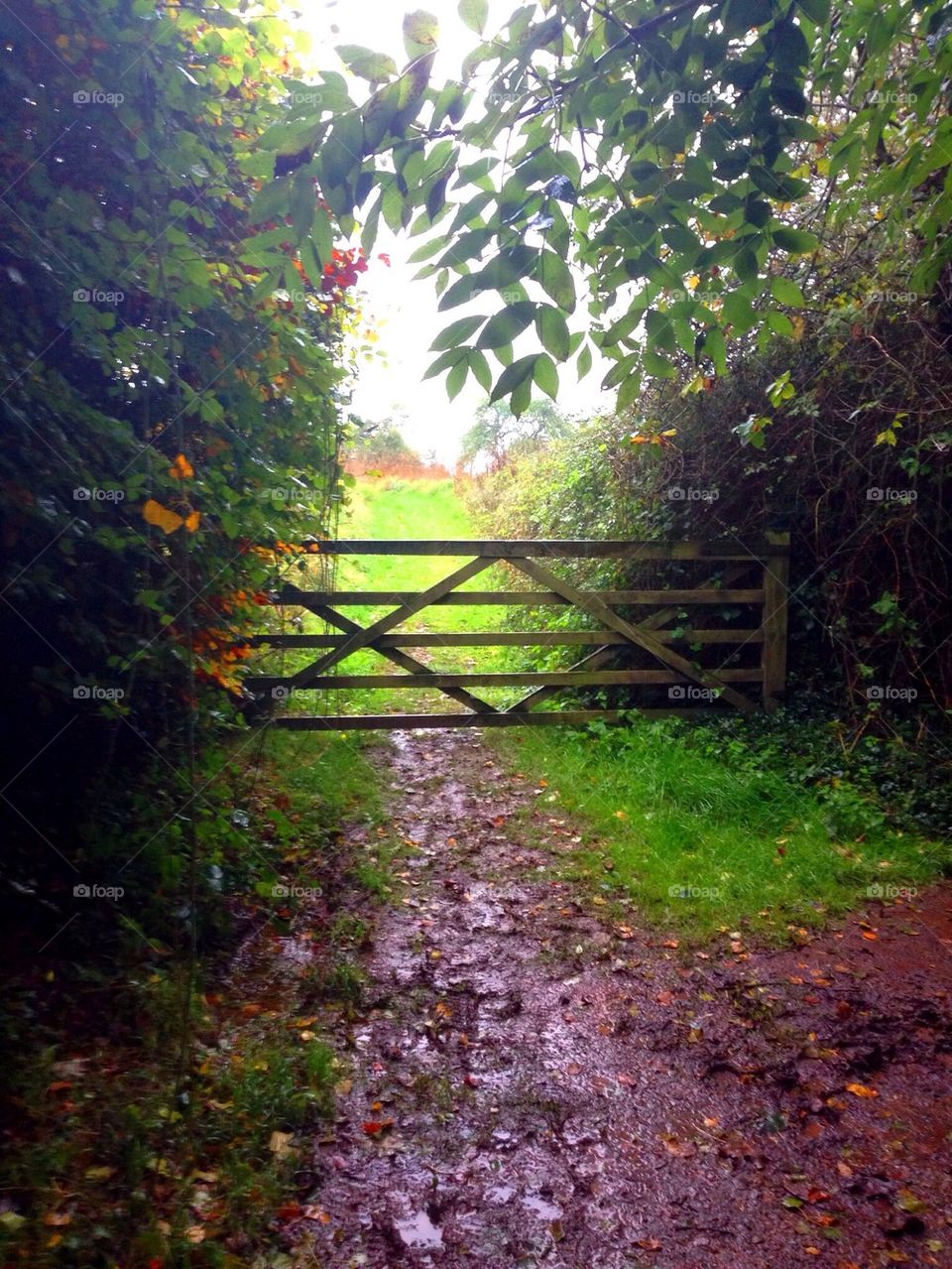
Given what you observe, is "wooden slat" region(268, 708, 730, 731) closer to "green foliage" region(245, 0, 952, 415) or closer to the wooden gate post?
the wooden gate post

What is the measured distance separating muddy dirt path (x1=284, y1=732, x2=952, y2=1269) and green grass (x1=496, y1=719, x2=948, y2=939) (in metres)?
0.28

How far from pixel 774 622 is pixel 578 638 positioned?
170 cm

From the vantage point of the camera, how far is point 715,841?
568cm

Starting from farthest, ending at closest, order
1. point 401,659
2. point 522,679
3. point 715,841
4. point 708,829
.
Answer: point 522,679, point 401,659, point 708,829, point 715,841

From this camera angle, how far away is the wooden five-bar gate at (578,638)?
710 cm

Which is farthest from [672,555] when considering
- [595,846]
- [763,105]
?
[763,105]

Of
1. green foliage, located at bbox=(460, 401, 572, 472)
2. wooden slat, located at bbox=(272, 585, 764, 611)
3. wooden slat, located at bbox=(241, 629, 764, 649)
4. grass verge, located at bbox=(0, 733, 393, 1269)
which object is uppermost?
green foliage, located at bbox=(460, 401, 572, 472)

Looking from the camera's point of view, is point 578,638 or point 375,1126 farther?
point 578,638

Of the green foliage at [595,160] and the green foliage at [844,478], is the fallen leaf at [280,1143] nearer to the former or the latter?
the green foliage at [595,160]

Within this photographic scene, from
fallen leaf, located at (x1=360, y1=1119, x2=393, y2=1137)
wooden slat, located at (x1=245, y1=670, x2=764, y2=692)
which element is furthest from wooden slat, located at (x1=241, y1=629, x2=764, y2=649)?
fallen leaf, located at (x1=360, y1=1119, x2=393, y2=1137)

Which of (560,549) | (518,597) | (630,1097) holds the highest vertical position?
(560,549)

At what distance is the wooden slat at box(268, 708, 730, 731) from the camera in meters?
7.22

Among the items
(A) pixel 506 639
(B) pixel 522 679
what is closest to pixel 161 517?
(A) pixel 506 639

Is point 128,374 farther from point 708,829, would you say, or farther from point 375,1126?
point 708,829
